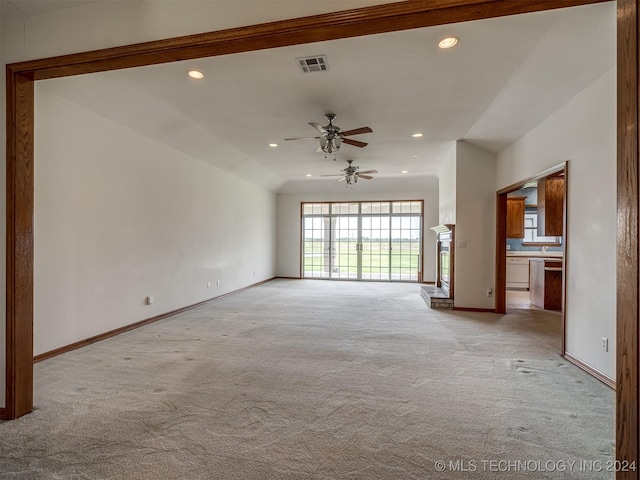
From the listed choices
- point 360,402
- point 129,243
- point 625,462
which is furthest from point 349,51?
point 129,243

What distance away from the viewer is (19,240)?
2297 millimetres

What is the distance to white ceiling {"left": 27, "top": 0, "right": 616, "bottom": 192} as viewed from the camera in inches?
107

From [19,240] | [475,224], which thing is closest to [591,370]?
[475,224]

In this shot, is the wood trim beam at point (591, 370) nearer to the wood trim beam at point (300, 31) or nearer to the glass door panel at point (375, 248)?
the wood trim beam at point (300, 31)

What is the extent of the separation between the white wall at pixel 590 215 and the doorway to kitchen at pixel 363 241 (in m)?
6.06

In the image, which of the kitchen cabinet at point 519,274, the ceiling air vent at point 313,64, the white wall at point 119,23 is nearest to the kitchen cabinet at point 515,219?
the kitchen cabinet at point 519,274

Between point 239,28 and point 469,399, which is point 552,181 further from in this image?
point 239,28

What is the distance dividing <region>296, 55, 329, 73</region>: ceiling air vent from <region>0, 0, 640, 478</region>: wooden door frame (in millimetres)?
1254

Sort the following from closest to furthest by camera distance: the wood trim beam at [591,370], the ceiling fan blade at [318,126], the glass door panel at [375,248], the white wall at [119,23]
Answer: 1. the white wall at [119,23]
2. the wood trim beam at [591,370]
3. the ceiling fan blade at [318,126]
4. the glass door panel at [375,248]

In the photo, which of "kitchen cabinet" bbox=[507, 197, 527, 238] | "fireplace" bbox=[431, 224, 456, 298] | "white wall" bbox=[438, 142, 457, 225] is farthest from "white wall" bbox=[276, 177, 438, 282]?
"fireplace" bbox=[431, 224, 456, 298]

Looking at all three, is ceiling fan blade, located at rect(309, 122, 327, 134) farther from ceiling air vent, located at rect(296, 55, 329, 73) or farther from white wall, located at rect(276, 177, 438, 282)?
white wall, located at rect(276, 177, 438, 282)

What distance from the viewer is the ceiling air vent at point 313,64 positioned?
3099mm

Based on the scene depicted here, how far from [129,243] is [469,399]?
4.68 meters

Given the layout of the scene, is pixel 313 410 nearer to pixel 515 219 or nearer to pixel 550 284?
pixel 550 284
